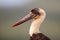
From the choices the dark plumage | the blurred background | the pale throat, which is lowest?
the dark plumage

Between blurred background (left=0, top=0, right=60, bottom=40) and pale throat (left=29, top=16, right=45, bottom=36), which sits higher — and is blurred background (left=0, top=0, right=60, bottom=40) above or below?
above

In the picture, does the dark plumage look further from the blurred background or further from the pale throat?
the blurred background

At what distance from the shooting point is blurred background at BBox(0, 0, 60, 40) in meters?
2.25

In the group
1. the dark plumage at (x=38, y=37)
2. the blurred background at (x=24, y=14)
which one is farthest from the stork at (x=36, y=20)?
the blurred background at (x=24, y=14)

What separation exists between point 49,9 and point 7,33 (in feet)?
1.94

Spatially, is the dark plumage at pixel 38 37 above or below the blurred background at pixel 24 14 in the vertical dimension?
below

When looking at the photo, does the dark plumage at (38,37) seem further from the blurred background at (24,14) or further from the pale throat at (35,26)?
the blurred background at (24,14)

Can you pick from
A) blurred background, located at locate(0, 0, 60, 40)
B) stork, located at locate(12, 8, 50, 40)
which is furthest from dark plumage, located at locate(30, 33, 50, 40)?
blurred background, located at locate(0, 0, 60, 40)

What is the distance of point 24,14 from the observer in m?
2.24

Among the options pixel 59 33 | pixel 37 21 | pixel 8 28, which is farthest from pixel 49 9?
pixel 37 21

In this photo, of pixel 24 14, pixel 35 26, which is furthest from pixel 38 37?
pixel 24 14

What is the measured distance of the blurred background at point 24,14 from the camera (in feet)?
7.38

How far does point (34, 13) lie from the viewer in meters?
1.38

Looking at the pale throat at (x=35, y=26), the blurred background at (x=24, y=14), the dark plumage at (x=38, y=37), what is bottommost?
the dark plumage at (x=38, y=37)
